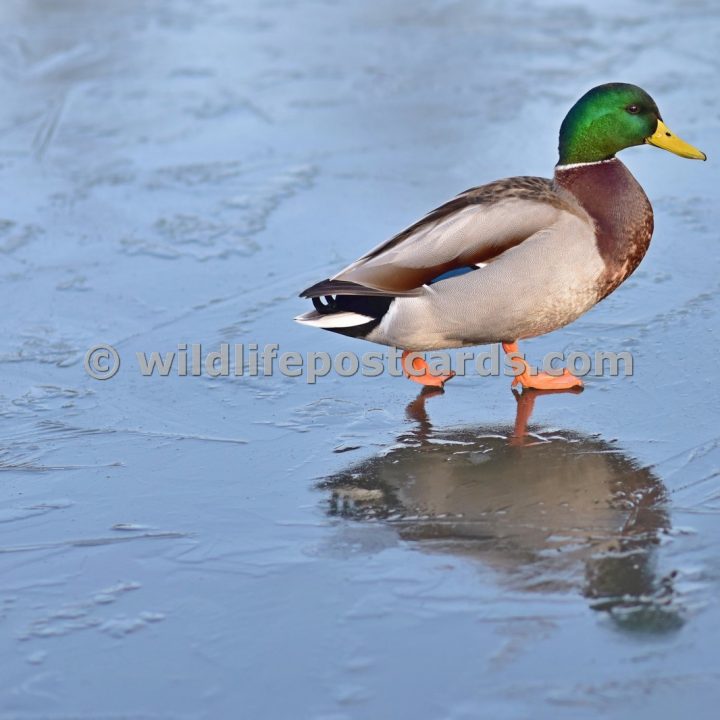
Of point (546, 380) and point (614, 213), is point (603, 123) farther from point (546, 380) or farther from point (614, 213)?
point (546, 380)

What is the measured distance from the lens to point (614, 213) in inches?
165

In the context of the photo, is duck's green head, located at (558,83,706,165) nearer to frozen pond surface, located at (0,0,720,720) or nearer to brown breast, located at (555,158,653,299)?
brown breast, located at (555,158,653,299)

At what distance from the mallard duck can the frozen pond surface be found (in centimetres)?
25

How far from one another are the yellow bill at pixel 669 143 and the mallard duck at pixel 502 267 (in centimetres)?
26

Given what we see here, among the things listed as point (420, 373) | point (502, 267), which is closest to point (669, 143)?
point (502, 267)

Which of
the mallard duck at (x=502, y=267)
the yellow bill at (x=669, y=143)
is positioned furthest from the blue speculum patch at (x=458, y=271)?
the yellow bill at (x=669, y=143)

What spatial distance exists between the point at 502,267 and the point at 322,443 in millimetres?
804

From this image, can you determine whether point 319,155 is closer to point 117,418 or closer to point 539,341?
point 539,341

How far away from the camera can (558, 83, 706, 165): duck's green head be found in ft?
14.2

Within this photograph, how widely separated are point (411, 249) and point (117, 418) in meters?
1.08

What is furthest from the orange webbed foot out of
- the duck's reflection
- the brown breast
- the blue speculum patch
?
the blue speculum patch

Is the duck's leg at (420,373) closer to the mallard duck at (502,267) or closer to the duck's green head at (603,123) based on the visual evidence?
the mallard duck at (502,267)

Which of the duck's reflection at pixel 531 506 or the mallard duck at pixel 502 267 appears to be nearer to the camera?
the duck's reflection at pixel 531 506

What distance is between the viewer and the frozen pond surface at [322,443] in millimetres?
2723
